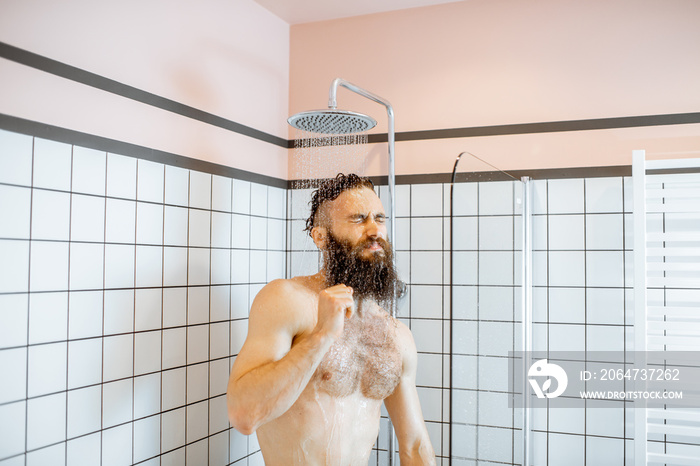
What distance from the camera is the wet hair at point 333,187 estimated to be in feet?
5.27

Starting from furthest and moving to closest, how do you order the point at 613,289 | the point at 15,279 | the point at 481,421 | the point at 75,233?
the point at 613,289 < the point at 481,421 < the point at 75,233 < the point at 15,279

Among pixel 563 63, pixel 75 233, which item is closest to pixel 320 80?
pixel 563 63

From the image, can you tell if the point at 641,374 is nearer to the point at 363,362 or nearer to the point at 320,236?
the point at 363,362

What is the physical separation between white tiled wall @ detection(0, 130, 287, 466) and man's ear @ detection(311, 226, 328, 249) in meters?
0.40

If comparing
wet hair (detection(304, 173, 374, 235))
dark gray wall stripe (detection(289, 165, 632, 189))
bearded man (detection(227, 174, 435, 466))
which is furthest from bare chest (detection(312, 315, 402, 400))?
dark gray wall stripe (detection(289, 165, 632, 189))

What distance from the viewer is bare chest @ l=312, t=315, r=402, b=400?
150 centimetres

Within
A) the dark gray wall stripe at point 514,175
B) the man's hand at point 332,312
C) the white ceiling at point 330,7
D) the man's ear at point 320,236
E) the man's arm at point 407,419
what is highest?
the white ceiling at point 330,7

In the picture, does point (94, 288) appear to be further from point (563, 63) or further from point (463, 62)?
point (563, 63)

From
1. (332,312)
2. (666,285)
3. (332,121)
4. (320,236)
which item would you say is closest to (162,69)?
(332,121)

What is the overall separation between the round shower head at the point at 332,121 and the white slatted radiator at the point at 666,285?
748mm

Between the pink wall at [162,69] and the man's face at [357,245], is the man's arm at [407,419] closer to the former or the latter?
the man's face at [357,245]

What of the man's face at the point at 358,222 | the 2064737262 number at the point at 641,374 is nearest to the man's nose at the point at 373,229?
the man's face at the point at 358,222

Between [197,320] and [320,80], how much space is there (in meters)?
1.07

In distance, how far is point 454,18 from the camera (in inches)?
82.9
